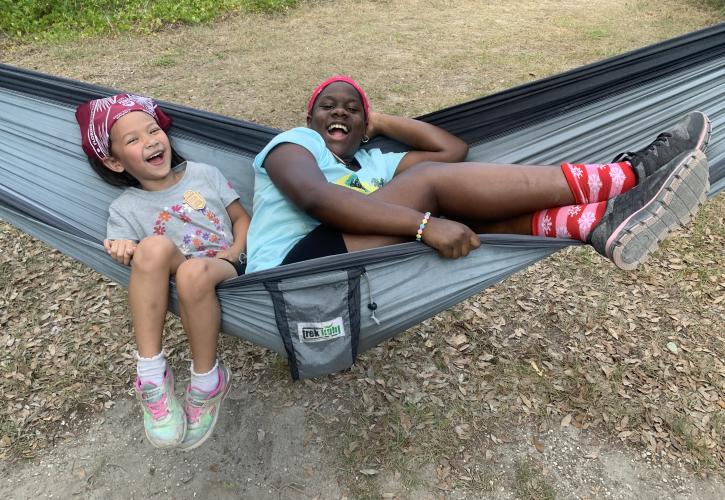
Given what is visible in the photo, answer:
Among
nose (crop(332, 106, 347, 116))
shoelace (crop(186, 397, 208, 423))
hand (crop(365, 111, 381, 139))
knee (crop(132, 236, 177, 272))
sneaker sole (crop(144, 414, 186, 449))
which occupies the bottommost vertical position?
sneaker sole (crop(144, 414, 186, 449))

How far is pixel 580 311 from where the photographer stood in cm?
246

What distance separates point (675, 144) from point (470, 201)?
1.99ft

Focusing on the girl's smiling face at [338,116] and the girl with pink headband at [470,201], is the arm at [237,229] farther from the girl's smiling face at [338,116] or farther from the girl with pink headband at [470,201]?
the girl's smiling face at [338,116]

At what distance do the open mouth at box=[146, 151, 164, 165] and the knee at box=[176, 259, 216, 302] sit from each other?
21.1 inches

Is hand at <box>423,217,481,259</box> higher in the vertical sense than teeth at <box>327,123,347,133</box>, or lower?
lower

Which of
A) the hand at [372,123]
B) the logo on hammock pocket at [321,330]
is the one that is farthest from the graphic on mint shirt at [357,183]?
the logo on hammock pocket at [321,330]

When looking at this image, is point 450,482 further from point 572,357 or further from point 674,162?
point 674,162

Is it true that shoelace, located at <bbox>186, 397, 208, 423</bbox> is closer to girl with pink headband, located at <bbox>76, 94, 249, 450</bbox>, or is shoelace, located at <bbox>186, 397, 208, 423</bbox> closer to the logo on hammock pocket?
girl with pink headband, located at <bbox>76, 94, 249, 450</bbox>

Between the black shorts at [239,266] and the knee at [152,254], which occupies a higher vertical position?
the knee at [152,254]

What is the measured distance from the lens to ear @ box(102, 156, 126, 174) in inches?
74.5

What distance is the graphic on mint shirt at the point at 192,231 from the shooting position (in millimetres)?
1880

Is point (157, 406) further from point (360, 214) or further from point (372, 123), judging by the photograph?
point (372, 123)

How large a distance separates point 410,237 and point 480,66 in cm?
371

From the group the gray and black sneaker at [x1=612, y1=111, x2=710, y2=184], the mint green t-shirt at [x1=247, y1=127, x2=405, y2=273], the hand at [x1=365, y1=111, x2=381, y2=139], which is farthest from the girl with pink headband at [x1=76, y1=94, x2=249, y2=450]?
the gray and black sneaker at [x1=612, y1=111, x2=710, y2=184]
